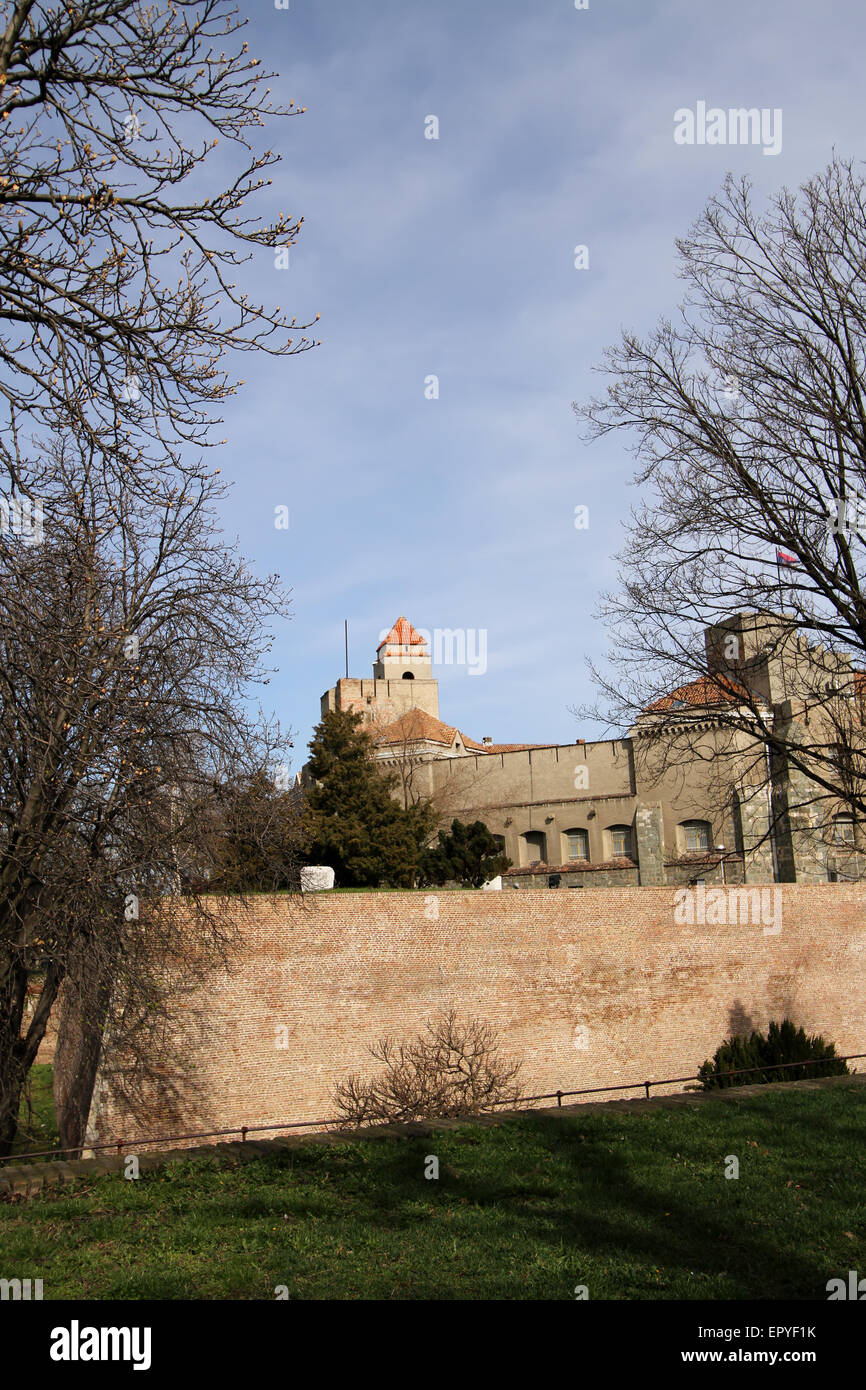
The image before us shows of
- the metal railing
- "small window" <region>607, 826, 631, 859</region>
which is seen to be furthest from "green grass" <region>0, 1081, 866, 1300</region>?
"small window" <region>607, 826, 631, 859</region>

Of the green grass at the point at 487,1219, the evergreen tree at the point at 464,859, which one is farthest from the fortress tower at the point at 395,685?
the green grass at the point at 487,1219

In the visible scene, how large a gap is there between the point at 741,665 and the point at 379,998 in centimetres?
855

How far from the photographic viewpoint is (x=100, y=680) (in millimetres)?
10836

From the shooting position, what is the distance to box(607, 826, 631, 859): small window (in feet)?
130

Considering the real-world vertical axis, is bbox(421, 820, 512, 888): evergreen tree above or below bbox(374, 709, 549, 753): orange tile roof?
below

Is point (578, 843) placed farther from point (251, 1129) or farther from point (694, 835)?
point (251, 1129)

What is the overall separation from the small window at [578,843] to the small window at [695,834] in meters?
4.10

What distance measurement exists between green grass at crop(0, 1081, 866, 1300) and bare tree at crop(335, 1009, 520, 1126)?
5.11 metres

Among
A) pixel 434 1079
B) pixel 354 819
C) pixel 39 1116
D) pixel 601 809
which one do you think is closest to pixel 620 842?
pixel 601 809

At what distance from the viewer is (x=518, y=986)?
19.2 metres

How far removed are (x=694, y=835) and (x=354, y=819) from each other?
15.0 metres

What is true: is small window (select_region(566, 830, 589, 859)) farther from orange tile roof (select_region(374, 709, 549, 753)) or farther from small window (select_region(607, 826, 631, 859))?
orange tile roof (select_region(374, 709, 549, 753))

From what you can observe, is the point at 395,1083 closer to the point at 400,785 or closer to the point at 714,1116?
the point at 714,1116
